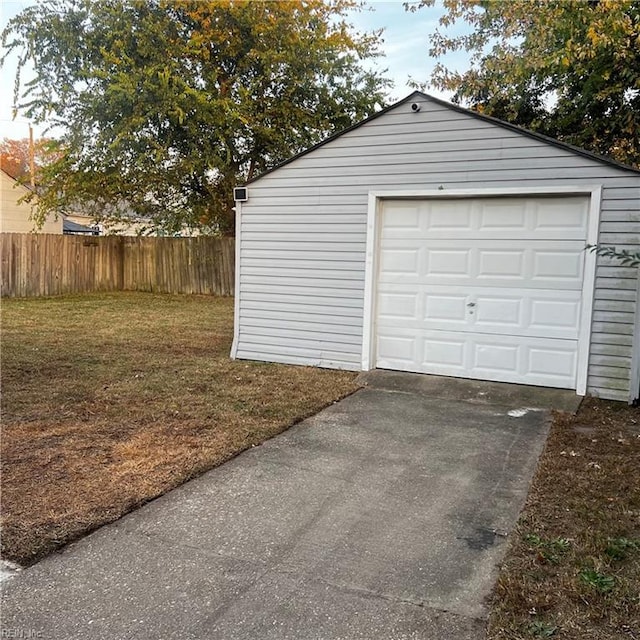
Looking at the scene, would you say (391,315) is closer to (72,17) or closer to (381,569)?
(381,569)

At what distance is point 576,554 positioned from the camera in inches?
104

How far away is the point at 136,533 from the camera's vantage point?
2.82m

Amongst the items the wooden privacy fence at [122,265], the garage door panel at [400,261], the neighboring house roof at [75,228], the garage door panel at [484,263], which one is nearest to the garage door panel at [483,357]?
the garage door panel at [484,263]

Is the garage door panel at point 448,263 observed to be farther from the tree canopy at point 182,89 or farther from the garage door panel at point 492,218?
the tree canopy at point 182,89

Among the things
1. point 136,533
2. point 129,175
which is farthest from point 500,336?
point 129,175

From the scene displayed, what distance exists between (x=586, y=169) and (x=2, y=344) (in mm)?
7679

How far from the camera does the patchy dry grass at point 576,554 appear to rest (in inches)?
84.0

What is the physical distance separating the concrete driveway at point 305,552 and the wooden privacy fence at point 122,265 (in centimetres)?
1228

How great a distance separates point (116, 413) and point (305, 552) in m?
2.80

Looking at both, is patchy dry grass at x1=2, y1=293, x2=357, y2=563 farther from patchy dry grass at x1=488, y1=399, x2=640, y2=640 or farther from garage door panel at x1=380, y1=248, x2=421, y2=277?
patchy dry grass at x1=488, y1=399, x2=640, y2=640

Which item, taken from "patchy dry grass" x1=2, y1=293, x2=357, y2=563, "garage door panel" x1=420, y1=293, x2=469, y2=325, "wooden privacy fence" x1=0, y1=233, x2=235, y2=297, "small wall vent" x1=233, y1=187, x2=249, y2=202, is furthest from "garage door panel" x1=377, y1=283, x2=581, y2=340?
"wooden privacy fence" x1=0, y1=233, x2=235, y2=297

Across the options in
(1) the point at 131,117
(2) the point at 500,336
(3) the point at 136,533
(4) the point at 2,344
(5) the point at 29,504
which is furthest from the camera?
(1) the point at 131,117

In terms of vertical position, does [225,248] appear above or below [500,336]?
above

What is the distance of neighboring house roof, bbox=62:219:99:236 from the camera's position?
1025 inches
